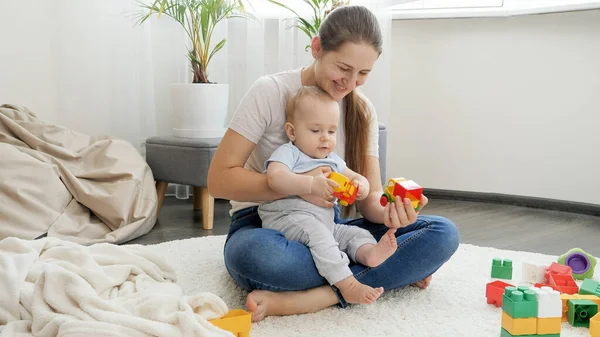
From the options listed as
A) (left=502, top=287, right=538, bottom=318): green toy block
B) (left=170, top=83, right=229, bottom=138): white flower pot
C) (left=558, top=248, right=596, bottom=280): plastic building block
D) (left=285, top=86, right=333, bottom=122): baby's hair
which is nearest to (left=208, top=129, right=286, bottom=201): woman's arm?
(left=285, top=86, right=333, bottom=122): baby's hair

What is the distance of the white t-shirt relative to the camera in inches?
63.7

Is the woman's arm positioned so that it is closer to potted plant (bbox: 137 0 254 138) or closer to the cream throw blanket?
the cream throw blanket

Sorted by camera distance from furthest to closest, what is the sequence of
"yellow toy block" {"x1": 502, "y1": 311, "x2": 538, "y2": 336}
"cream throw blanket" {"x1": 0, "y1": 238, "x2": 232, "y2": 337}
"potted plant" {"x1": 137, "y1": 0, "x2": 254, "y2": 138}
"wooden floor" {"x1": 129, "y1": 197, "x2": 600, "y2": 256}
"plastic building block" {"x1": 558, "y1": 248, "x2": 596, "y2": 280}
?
"potted plant" {"x1": 137, "y1": 0, "x2": 254, "y2": 138} → "wooden floor" {"x1": 129, "y1": 197, "x2": 600, "y2": 256} → "plastic building block" {"x1": 558, "y1": 248, "x2": 596, "y2": 280} → "yellow toy block" {"x1": 502, "y1": 311, "x2": 538, "y2": 336} → "cream throw blanket" {"x1": 0, "y1": 238, "x2": 232, "y2": 337}

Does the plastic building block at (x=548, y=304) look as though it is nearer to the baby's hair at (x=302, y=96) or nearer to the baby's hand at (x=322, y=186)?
the baby's hand at (x=322, y=186)

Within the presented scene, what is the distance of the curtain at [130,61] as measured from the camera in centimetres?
308

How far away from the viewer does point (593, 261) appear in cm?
190

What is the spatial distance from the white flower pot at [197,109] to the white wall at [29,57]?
2.21 ft

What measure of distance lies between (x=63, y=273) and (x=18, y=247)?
0.21 m

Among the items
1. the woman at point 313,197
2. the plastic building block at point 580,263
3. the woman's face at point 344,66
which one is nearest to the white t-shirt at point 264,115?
the woman at point 313,197

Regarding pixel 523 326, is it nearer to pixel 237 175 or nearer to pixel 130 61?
pixel 237 175

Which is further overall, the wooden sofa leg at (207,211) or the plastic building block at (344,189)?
the wooden sofa leg at (207,211)

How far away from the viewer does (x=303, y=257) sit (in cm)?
151

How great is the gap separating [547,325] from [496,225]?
5.20 feet

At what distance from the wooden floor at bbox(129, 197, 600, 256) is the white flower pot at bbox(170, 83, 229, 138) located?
0.40m
